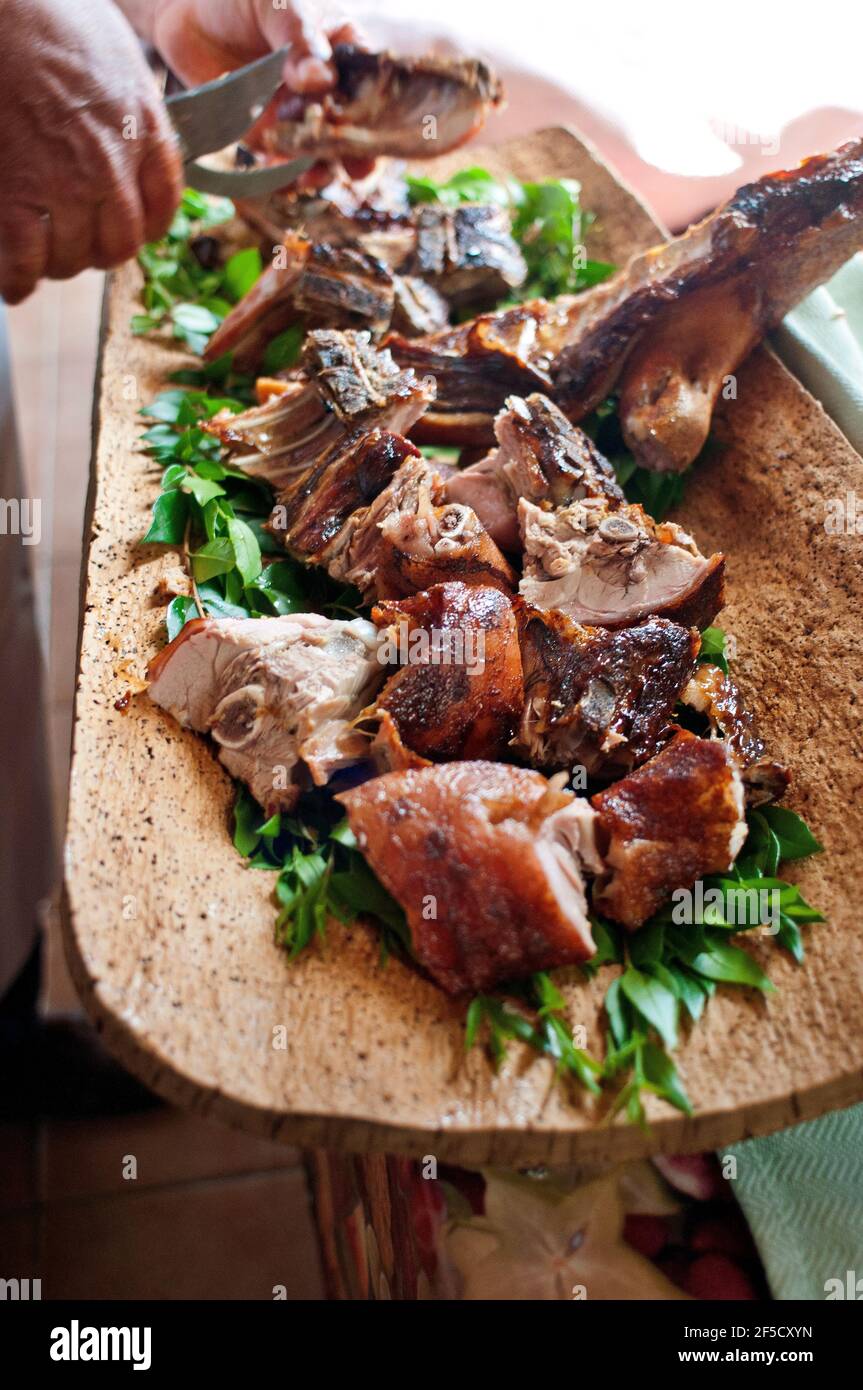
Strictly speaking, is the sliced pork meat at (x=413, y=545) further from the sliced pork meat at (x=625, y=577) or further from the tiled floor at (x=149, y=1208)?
the tiled floor at (x=149, y=1208)

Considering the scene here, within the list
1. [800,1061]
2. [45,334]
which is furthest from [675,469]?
[45,334]

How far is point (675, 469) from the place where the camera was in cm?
244

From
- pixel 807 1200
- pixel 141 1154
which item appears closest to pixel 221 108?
pixel 807 1200

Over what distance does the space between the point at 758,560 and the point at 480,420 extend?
69cm

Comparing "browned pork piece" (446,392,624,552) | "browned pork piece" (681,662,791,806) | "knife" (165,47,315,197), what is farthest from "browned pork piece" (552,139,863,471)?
"knife" (165,47,315,197)

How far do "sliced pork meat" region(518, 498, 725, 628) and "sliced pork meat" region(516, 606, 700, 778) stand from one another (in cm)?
11

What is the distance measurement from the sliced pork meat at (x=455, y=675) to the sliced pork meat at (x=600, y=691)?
0.05 metres

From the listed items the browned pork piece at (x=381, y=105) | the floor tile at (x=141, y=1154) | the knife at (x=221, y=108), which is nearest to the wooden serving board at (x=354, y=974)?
the knife at (x=221, y=108)

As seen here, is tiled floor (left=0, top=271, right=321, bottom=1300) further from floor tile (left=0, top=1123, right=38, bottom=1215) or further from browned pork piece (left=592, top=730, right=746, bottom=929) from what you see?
browned pork piece (left=592, top=730, right=746, bottom=929)

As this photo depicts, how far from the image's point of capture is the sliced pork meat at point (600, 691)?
5.92 feet

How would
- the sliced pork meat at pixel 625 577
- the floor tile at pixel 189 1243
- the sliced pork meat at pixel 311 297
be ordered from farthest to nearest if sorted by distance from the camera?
the floor tile at pixel 189 1243 → the sliced pork meat at pixel 311 297 → the sliced pork meat at pixel 625 577

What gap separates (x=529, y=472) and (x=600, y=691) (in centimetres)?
58
